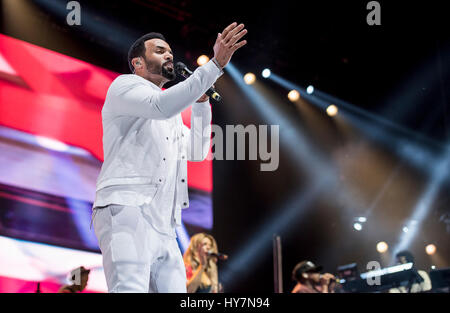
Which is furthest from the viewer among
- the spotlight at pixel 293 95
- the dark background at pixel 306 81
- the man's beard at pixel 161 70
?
the spotlight at pixel 293 95

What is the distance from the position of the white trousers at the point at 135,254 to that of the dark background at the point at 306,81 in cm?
473

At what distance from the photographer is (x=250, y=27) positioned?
7.78 m

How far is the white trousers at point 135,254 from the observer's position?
203cm

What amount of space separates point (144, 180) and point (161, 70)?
0.58 metres

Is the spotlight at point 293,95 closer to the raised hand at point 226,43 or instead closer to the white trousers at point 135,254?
the raised hand at point 226,43

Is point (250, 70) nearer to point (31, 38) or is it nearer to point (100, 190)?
point (31, 38)

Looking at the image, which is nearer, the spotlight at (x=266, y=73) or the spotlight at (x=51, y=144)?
the spotlight at (x=51, y=144)

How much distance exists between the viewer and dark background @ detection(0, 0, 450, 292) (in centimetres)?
707

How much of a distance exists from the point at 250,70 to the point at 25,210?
429 centimetres

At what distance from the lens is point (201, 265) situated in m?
6.08

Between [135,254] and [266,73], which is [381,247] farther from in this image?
[135,254]

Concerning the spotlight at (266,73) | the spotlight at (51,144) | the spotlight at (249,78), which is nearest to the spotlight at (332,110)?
the spotlight at (266,73)
